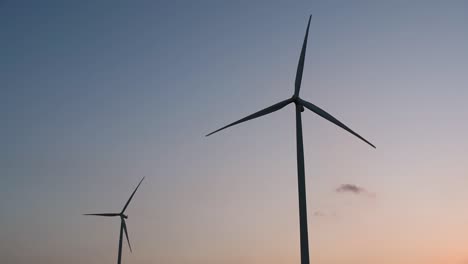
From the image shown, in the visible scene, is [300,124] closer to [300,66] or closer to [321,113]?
[321,113]

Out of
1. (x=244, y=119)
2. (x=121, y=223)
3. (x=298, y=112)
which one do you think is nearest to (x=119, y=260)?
(x=121, y=223)

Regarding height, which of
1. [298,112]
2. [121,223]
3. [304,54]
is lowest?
[121,223]

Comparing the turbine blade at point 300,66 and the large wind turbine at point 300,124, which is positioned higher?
the turbine blade at point 300,66

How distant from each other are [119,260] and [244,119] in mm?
55254

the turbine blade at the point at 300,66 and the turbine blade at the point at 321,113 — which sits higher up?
the turbine blade at the point at 300,66

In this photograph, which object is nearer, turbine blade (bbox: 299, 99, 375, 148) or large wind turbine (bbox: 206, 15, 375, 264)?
large wind turbine (bbox: 206, 15, 375, 264)

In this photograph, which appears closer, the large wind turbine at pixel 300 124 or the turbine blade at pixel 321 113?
the large wind turbine at pixel 300 124

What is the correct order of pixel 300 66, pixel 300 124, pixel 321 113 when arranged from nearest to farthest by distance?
pixel 300 124, pixel 321 113, pixel 300 66

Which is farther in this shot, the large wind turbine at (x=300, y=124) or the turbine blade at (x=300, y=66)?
the turbine blade at (x=300, y=66)

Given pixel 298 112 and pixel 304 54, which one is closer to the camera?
pixel 298 112

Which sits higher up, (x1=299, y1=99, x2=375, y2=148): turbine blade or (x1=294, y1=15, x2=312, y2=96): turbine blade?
(x1=294, y1=15, x2=312, y2=96): turbine blade

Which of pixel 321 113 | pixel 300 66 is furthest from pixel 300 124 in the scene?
pixel 300 66

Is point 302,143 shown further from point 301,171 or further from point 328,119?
point 328,119

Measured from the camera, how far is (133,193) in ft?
388
